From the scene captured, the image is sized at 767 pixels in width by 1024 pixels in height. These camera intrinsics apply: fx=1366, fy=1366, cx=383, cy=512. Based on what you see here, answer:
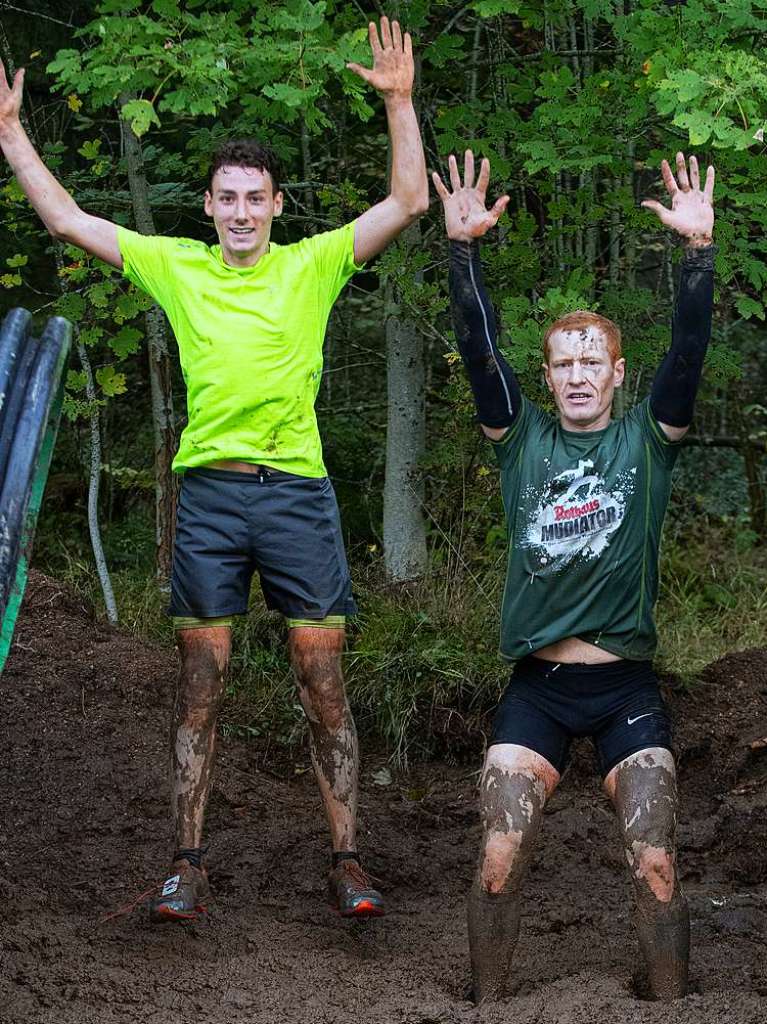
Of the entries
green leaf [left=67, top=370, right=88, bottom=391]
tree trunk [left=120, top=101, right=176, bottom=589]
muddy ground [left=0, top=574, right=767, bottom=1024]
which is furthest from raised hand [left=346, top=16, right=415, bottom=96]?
tree trunk [left=120, top=101, right=176, bottom=589]

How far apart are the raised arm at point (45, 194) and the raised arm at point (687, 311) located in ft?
5.41

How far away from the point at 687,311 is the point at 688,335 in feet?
0.21

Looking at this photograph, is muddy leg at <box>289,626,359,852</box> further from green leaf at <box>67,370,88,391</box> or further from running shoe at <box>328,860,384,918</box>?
green leaf at <box>67,370,88,391</box>

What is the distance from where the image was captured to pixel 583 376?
3.78m

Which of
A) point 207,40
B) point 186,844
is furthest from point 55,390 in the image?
point 207,40

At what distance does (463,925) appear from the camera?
4.40 m

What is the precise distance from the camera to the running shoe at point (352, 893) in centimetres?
402

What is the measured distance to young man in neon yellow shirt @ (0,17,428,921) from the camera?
13.2 feet

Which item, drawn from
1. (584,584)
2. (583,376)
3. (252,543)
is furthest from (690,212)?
(252,543)

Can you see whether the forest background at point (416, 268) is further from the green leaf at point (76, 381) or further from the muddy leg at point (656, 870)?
the muddy leg at point (656, 870)

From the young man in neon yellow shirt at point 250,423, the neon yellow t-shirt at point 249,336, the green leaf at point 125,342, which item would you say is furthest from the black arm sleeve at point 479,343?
the green leaf at point 125,342

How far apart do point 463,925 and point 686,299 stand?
2.13 m

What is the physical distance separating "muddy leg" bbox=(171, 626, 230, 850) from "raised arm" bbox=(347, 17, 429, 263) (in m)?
1.36

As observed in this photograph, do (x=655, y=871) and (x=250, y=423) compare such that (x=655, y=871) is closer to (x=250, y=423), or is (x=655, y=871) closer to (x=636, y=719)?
(x=636, y=719)
